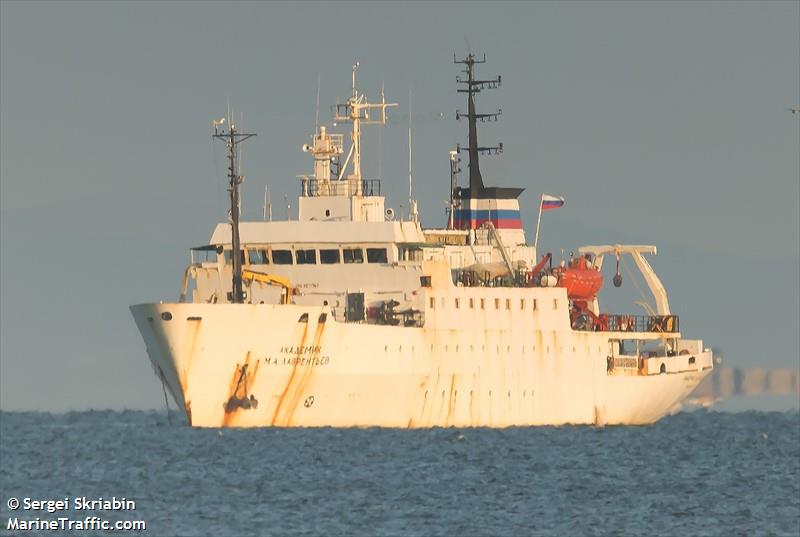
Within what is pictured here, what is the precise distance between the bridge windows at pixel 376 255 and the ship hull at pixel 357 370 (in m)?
3.59

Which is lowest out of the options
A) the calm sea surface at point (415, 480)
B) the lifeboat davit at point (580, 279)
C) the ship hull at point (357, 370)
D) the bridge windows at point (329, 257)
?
the calm sea surface at point (415, 480)

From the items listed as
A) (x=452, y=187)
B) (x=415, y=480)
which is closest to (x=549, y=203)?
(x=452, y=187)

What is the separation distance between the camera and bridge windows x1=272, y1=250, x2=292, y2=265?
3172 inches

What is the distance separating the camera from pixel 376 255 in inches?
3162

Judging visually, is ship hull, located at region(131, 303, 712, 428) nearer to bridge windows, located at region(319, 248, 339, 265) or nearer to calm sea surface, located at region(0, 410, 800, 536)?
calm sea surface, located at region(0, 410, 800, 536)

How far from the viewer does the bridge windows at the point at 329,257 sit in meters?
80.1

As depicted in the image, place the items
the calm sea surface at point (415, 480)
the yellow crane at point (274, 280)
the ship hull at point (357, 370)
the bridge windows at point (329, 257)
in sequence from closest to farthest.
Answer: the calm sea surface at point (415, 480), the ship hull at point (357, 370), the yellow crane at point (274, 280), the bridge windows at point (329, 257)

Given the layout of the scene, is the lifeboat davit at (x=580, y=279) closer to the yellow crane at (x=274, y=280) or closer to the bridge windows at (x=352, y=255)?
the bridge windows at (x=352, y=255)

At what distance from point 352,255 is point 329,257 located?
816mm

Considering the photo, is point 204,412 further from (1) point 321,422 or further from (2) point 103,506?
(2) point 103,506

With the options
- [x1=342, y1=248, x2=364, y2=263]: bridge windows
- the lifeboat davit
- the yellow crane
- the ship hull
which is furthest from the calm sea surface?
[x1=342, y1=248, x2=364, y2=263]: bridge windows

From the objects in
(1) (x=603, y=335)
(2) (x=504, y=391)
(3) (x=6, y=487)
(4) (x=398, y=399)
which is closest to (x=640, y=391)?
(1) (x=603, y=335)

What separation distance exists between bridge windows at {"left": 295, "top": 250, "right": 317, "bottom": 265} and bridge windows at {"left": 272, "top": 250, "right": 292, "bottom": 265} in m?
0.32

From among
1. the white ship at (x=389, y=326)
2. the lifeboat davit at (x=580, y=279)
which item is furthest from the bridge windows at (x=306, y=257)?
the lifeboat davit at (x=580, y=279)
